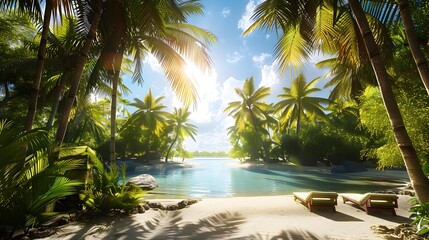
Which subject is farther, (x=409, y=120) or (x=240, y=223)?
(x=409, y=120)

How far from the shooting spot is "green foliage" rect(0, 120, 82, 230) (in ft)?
10.9

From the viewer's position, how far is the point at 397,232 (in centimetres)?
399

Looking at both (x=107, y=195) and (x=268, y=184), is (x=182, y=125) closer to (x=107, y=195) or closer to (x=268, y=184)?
(x=268, y=184)

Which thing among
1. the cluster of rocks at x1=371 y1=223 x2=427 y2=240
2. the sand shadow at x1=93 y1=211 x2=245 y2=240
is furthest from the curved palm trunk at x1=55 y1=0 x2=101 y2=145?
the cluster of rocks at x1=371 y1=223 x2=427 y2=240

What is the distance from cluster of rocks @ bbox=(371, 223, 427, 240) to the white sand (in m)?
0.15

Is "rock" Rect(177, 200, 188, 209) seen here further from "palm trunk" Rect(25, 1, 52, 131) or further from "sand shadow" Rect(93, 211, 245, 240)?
"palm trunk" Rect(25, 1, 52, 131)

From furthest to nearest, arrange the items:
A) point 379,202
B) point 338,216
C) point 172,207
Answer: point 172,207 < point 379,202 < point 338,216

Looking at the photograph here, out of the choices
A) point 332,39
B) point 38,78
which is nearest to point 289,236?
point 332,39

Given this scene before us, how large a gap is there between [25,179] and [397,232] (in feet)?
20.5

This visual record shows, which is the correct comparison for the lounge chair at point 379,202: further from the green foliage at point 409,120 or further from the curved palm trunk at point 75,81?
the curved palm trunk at point 75,81

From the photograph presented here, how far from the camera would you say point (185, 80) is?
7852 mm

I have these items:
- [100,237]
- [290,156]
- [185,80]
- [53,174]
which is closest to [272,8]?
[185,80]

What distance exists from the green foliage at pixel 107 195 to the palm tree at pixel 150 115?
21945 millimetres

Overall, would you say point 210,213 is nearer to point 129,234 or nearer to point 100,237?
point 129,234
